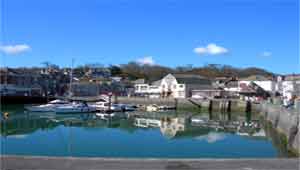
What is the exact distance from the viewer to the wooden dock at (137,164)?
9.36m

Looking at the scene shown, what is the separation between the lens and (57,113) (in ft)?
162

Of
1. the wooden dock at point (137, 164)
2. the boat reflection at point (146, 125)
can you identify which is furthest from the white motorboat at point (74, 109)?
the wooden dock at point (137, 164)

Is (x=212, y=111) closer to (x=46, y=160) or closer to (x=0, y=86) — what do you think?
(x=0, y=86)

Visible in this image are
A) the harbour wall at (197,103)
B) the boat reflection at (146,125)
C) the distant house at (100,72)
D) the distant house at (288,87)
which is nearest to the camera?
the boat reflection at (146,125)

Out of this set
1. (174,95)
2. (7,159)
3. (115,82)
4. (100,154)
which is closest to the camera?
(7,159)

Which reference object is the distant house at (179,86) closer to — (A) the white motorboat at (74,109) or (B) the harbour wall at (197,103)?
(B) the harbour wall at (197,103)

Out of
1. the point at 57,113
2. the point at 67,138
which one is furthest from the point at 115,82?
the point at 67,138

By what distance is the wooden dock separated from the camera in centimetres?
936

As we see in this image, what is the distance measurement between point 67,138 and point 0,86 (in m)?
67.9

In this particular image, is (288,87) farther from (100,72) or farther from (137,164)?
(137,164)

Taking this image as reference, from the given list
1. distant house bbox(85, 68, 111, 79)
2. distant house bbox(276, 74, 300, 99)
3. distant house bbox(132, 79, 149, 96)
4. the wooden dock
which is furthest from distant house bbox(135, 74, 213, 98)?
the wooden dock

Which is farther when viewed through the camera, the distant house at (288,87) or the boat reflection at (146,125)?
the distant house at (288,87)

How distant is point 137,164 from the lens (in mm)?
9727

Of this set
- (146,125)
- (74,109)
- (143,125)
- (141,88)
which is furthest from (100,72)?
(143,125)
